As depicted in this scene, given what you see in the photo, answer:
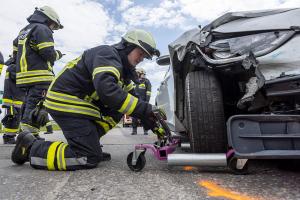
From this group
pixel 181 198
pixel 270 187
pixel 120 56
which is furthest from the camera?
pixel 120 56

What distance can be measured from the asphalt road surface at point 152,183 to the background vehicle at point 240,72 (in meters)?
0.26

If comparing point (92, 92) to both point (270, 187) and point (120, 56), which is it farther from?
point (270, 187)

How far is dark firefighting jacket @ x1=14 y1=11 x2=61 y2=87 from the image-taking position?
358 centimetres

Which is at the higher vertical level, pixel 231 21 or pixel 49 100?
pixel 231 21

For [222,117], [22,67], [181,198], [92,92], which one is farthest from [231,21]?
[22,67]

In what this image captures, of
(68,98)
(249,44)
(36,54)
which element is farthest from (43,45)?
(249,44)

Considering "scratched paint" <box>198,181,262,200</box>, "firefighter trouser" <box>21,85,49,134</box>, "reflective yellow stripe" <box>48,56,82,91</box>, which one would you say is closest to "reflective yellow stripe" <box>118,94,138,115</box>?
"reflective yellow stripe" <box>48,56,82,91</box>

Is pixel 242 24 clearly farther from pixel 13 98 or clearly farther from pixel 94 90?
pixel 13 98

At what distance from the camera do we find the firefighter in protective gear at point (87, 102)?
7.42 ft

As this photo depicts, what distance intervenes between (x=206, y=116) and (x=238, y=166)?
16.1 inches

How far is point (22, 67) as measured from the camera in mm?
3693

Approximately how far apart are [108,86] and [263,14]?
131 cm

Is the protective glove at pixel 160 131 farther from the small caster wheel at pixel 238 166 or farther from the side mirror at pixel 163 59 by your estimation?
the side mirror at pixel 163 59

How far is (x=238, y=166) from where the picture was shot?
2.04 metres
